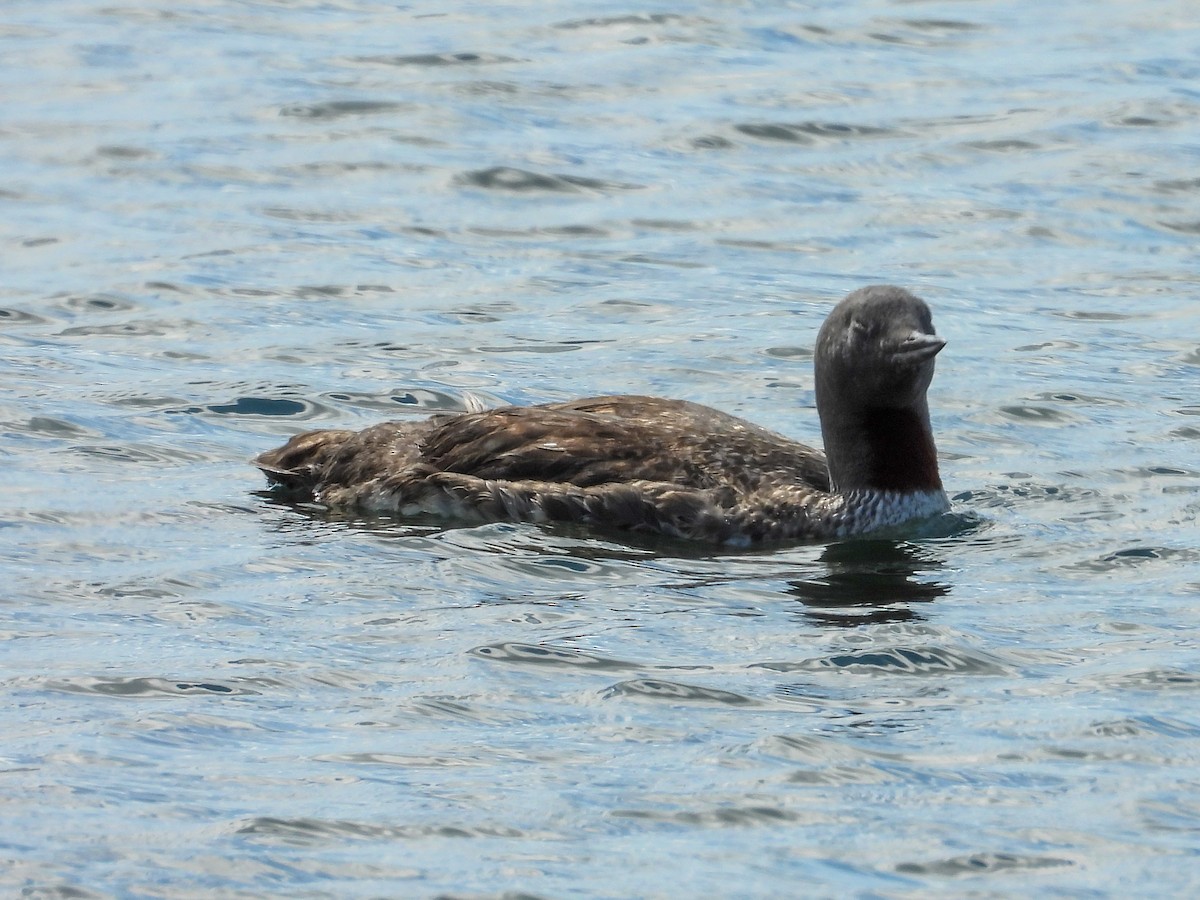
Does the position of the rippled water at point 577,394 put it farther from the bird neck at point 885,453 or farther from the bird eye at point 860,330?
the bird eye at point 860,330

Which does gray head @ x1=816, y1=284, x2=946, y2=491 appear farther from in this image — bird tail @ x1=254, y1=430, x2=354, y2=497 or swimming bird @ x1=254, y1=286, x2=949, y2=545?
bird tail @ x1=254, y1=430, x2=354, y2=497

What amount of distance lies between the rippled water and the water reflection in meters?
0.03

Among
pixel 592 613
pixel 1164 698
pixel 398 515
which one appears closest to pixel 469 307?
pixel 398 515

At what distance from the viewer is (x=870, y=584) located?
10656mm

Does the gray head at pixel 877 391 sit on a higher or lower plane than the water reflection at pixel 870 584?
higher

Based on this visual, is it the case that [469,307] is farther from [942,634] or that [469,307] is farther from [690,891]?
[690,891]

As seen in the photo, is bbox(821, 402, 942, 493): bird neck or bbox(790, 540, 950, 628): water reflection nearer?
bbox(790, 540, 950, 628): water reflection

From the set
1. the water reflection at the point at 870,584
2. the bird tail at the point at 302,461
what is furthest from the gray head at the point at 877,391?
the bird tail at the point at 302,461

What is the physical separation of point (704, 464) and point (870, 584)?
3.94 feet

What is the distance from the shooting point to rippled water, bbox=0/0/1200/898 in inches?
303

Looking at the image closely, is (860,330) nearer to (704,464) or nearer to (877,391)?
(877,391)

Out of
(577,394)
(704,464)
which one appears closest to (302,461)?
(704,464)

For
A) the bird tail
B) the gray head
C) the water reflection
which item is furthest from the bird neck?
the bird tail

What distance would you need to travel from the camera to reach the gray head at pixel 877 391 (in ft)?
37.0
